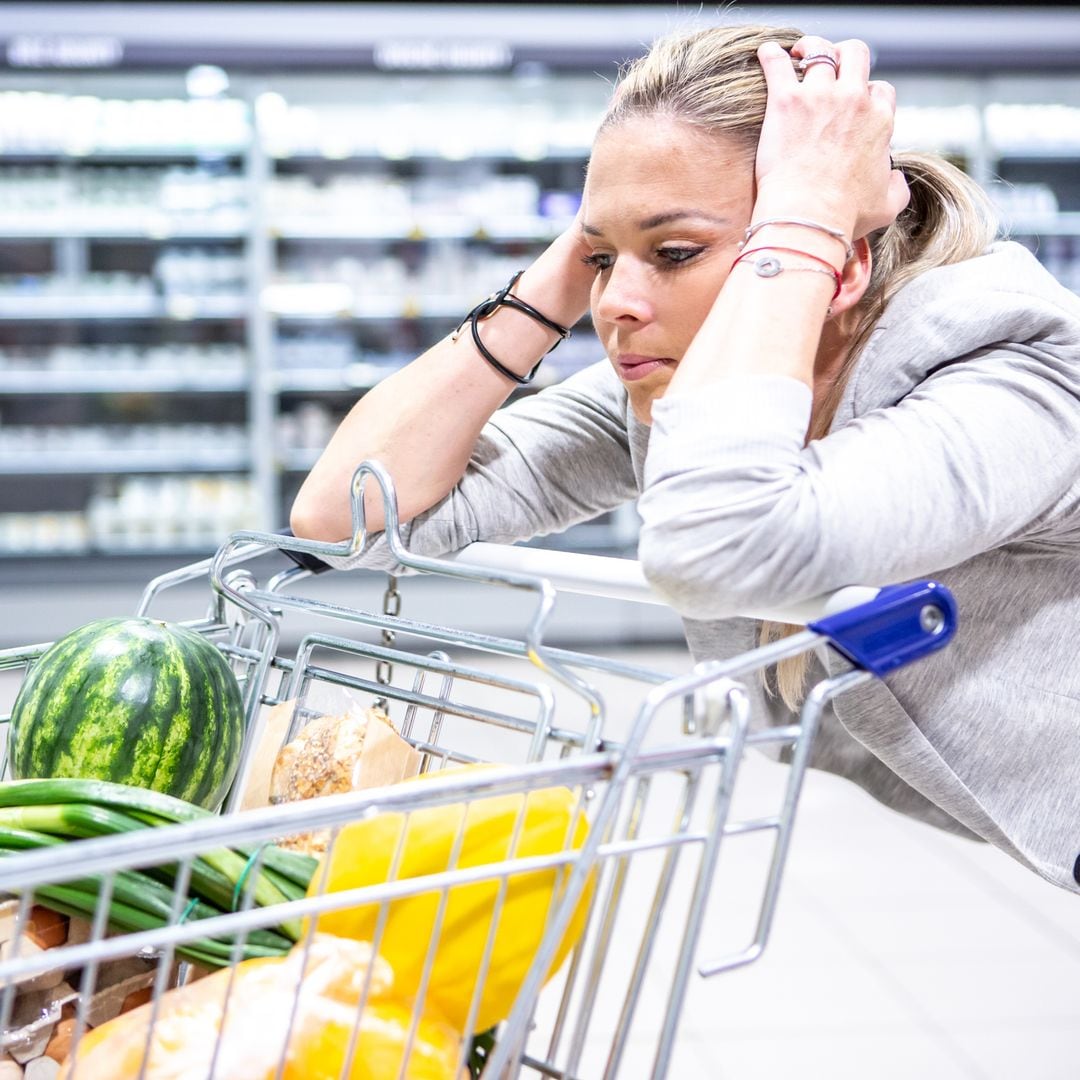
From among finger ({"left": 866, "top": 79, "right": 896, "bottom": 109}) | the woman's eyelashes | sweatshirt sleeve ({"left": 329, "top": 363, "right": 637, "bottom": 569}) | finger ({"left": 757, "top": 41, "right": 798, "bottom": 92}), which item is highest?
finger ({"left": 757, "top": 41, "right": 798, "bottom": 92})

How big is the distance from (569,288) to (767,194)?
15.5 inches

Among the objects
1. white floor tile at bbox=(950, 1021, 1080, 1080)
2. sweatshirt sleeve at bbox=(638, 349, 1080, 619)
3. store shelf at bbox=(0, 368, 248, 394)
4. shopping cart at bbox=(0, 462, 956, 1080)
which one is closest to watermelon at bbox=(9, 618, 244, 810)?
shopping cart at bbox=(0, 462, 956, 1080)

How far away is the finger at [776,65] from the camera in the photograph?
1.09 meters

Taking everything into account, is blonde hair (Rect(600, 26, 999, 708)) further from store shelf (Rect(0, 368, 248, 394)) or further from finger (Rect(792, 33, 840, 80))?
store shelf (Rect(0, 368, 248, 394))

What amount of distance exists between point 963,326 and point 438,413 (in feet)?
1.88

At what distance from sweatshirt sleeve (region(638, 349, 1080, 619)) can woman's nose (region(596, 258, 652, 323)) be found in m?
0.16

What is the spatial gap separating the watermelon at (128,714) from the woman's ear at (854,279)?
62cm

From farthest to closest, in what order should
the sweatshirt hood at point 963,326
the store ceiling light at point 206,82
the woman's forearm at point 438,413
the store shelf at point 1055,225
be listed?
1. the store shelf at point 1055,225
2. the store ceiling light at point 206,82
3. the woman's forearm at point 438,413
4. the sweatshirt hood at point 963,326

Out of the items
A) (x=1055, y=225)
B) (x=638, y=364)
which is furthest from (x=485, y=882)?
(x=1055, y=225)

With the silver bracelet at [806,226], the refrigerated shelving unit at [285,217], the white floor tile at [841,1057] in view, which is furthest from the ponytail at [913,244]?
the refrigerated shelving unit at [285,217]

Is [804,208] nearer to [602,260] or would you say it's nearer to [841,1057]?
[602,260]

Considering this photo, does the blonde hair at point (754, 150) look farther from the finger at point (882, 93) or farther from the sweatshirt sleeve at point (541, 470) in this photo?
the sweatshirt sleeve at point (541, 470)

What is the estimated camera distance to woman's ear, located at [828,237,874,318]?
42.9 inches

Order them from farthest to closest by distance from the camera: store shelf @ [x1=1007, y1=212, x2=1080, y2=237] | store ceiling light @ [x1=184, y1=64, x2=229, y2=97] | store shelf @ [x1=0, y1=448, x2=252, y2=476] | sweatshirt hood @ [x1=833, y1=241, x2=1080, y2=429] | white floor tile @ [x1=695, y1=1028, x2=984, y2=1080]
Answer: store shelf @ [x1=1007, y1=212, x2=1080, y2=237], store shelf @ [x1=0, y1=448, x2=252, y2=476], store ceiling light @ [x1=184, y1=64, x2=229, y2=97], white floor tile @ [x1=695, y1=1028, x2=984, y2=1080], sweatshirt hood @ [x1=833, y1=241, x2=1080, y2=429]
